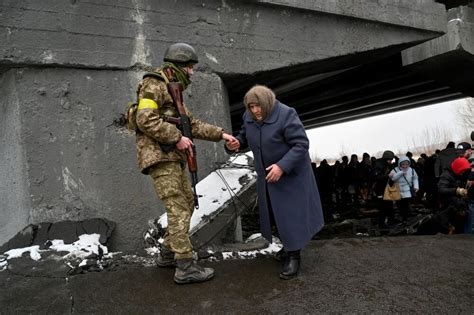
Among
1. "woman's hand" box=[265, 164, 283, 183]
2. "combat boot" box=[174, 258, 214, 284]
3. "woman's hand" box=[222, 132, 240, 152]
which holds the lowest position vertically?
"combat boot" box=[174, 258, 214, 284]

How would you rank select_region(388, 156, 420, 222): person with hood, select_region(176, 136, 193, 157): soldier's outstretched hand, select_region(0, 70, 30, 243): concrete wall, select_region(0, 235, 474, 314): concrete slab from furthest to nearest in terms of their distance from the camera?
select_region(388, 156, 420, 222): person with hood → select_region(0, 70, 30, 243): concrete wall → select_region(176, 136, 193, 157): soldier's outstretched hand → select_region(0, 235, 474, 314): concrete slab

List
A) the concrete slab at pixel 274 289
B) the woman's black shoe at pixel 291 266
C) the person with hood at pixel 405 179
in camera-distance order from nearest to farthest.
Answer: the concrete slab at pixel 274 289, the woman's black shoe at pixel 291 266, the person with hood at pixel 405 179

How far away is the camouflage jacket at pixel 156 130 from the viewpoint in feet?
8.27

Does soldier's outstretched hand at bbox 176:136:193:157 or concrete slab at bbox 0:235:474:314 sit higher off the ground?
soldier's outstretched hand at bbox 176:136:193:157

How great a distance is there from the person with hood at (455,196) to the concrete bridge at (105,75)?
7.29 feet

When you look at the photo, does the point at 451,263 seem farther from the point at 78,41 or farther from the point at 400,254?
the point at 78,41

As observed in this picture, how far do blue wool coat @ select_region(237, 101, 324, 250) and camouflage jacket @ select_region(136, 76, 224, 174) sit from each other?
65 centimetres

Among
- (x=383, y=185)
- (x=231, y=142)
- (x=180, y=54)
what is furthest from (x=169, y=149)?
(x=383, y=185)

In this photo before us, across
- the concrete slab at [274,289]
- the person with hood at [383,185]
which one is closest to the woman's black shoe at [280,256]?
the concrete slab at [274,289]

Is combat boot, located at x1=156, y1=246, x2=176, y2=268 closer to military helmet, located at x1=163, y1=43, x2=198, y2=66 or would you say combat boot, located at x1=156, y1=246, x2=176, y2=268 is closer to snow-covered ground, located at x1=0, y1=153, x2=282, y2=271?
snow-covered ground, located at x1=0, y1=153, x2=282, y2=271

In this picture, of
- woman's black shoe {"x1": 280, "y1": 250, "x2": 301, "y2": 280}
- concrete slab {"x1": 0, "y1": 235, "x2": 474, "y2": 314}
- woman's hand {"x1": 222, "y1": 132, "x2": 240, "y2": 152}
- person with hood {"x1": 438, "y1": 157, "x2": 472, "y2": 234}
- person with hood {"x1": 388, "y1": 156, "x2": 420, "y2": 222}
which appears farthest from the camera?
person with hood {"x1": 388, "y1": 156, "x2": 420, "y2": 222}

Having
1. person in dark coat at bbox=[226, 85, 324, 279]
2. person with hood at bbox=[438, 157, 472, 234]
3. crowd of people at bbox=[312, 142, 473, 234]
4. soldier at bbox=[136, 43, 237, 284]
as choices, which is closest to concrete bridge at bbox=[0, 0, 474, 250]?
soldier at bbox=[136, 43, 237, 284]

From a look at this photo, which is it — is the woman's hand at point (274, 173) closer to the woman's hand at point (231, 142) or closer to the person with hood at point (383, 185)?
the woman's hand at point (231, 142)

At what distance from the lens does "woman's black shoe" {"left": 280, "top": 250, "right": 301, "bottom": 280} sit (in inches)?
108
